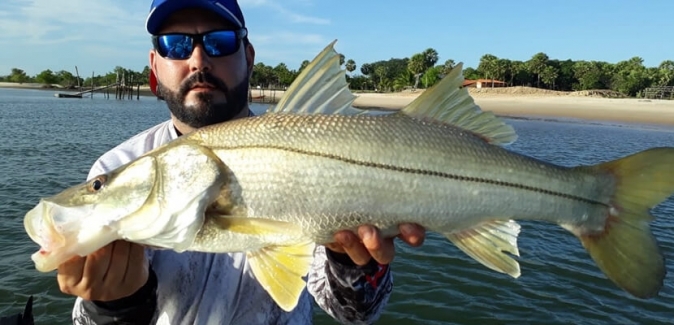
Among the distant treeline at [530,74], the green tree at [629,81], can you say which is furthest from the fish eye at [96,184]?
the green tree at [629,81]

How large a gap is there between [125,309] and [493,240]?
1.84 m

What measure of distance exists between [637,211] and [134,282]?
2455 mm

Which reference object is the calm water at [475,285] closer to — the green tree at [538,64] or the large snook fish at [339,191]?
the large snook fish at [339,191]

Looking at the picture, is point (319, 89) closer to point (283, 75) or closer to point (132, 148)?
point (132, 148)

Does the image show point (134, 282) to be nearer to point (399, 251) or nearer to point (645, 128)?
point (399, 251)

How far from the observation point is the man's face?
307 centimetres

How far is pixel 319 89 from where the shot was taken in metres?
2.38

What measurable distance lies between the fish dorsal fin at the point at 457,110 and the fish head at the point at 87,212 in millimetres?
1233

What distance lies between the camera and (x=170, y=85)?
3107 millimetres

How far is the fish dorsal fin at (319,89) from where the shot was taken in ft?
7.67

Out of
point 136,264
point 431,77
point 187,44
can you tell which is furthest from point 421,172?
point 431,77

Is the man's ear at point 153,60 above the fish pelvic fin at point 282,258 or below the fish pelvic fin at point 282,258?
above

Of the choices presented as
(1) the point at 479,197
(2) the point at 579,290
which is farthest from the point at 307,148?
(2) the point at 579,290

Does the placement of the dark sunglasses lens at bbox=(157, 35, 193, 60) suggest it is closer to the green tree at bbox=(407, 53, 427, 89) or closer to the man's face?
the man's face
